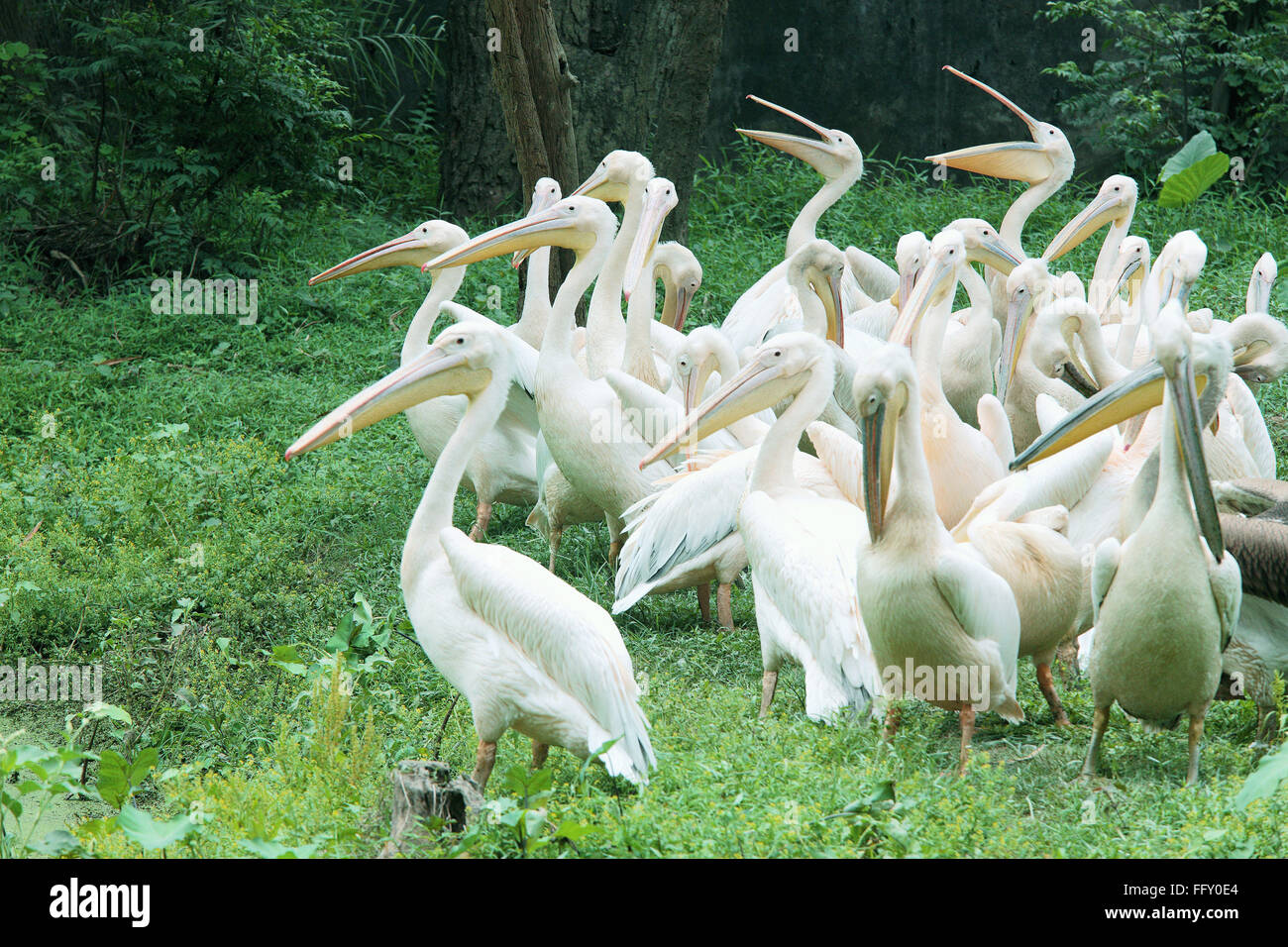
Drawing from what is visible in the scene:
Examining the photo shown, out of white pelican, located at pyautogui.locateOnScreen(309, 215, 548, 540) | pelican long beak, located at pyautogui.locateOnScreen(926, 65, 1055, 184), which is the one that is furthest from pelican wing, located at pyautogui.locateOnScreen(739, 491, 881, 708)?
pelican long beak, located at pyautogui.locateOnScreen(926, 65, 1055, 184)

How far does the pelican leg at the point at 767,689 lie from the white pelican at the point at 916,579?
0.60 metres

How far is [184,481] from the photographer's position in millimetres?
5922

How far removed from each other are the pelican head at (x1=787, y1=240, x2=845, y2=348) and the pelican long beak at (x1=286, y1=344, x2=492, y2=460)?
82.8 inches

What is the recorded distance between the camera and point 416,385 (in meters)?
3.96

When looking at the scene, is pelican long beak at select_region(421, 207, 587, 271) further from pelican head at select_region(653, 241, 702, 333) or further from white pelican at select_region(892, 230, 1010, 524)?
white pelican at select_region(892, 230, 1010, 524)

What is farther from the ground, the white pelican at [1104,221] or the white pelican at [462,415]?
the white pelican at [1104,221]

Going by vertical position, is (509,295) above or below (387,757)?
above

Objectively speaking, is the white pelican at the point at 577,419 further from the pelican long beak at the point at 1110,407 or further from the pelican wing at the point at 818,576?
the pelican long beak at the point at 1110,407

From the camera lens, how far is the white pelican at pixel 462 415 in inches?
226

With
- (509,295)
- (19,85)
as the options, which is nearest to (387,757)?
(509,295)

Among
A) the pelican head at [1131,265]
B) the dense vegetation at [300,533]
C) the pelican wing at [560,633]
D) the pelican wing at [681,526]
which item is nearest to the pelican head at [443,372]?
the pelican wing at [560,633]

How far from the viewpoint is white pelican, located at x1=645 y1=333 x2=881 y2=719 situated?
4.04 m
